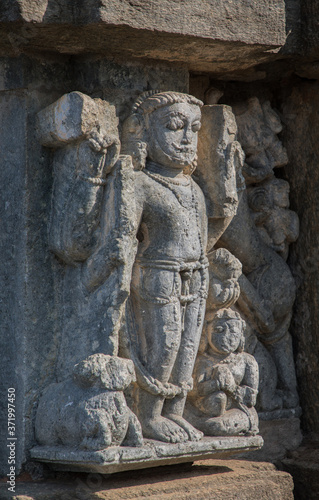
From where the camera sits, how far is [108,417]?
4711 mm

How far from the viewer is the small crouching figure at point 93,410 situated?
4.71 m

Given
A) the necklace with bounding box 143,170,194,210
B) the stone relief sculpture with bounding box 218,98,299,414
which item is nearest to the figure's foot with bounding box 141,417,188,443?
the stone relief sculpture with bounding box 218,98,299,414

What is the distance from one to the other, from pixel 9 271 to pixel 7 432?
Result: 0.84 metres

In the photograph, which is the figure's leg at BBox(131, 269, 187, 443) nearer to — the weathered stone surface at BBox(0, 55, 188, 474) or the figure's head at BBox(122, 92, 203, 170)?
the weathered stone surface at BBox(0, 55, 188, 474)

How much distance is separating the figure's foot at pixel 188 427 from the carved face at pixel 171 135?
4.43 feet

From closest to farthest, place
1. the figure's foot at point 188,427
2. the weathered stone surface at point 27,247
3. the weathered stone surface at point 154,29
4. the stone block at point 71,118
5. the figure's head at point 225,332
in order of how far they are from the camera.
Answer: the weathered stone surface at point 154,29 < the stone block at point 71,118 < the weathered stone surface at point 27,247 < the figure's foot at point 188,427 < the figure's head at point 225,332

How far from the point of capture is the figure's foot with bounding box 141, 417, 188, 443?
5059 millimetres

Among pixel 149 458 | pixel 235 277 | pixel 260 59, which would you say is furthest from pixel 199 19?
pixel 149 458

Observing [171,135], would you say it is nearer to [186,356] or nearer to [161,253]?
[161,253]

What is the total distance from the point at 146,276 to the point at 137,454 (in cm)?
94

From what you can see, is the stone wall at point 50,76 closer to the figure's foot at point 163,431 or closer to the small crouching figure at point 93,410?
the small crouching figure at point 93,410

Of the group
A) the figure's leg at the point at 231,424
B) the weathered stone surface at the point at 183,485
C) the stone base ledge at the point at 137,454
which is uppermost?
the figure's leg at the point at 231,424

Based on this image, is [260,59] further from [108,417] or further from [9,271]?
[108,417]

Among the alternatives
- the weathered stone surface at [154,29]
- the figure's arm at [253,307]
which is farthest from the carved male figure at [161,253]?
the figure's arm at [253,307]
